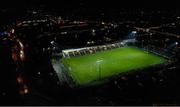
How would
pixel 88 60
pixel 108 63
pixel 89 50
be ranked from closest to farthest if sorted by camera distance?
pixel 108 63 < pixel 88 60 < pixel 89 50

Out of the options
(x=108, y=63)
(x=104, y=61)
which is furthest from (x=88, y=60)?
(x=108, y=63)

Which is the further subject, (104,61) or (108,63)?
(104,61)

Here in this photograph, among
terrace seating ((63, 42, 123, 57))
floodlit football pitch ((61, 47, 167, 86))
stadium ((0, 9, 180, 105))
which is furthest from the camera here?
terrace seating ((63, 42, 123, 57))

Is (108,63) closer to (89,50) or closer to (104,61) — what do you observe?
(104,61)

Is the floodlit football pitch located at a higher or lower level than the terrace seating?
lower

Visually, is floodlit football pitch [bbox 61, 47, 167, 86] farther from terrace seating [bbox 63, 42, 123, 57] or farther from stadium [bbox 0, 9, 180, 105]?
terrace seating [bbox 63, 42, 123, 57]

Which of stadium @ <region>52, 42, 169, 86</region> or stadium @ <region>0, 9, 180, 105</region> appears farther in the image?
stadium @ <region>52, 42, 169, 86</region>

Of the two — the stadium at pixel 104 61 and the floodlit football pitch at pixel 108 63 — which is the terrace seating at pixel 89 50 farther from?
the floodlit football pitch at pixel 108 63

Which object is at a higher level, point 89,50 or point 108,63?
point 89,50

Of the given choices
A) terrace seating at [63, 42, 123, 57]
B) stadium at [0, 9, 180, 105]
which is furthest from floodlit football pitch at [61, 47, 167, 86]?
terrace seating at [63, 42, 123, 57]

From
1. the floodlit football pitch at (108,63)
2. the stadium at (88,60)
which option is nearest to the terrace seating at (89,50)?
the stadium at (88,60)
